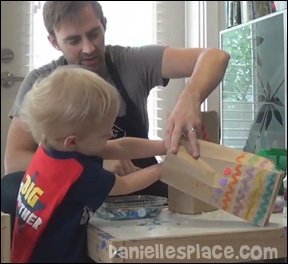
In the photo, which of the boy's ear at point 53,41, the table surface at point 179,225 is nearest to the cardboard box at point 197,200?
the table surface at point 179,225

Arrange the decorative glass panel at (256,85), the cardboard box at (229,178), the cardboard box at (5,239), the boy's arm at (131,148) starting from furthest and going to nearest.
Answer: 1. the decorative glass panel at (256,85)
2. the boy's arm at (131,148)
3. the cardboard box at (229,178)
4. the cardboard box at (5,239)

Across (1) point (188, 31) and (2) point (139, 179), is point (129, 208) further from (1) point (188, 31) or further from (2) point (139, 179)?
(1) point (188, 31)

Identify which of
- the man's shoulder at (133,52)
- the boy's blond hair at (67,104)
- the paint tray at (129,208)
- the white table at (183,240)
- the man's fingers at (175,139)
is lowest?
the white table at (183,240)

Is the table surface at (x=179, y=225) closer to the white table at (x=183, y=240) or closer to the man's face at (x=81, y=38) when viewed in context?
the white table at (x=183, y=240)

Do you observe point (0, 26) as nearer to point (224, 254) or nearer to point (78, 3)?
point (78, 3)

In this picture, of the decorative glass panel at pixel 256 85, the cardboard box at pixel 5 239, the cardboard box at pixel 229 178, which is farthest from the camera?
the decorative glass panel at pixel 256 85

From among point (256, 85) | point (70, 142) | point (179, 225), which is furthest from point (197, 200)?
point (256, 85)

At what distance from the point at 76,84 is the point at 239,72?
0.49m

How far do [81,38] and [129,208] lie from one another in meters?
0.24

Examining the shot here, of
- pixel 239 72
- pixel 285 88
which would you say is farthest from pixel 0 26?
pixel 285 88

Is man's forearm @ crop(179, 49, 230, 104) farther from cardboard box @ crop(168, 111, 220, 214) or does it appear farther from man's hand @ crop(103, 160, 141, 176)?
man's hand @ crop(103, 160, 141, 176)

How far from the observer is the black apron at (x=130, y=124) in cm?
72

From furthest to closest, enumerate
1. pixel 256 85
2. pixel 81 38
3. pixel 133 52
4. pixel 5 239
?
pixel 256 85 < pixel 133 52 < pixel 81 38 < pixel 5 239

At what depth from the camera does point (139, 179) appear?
654mm
